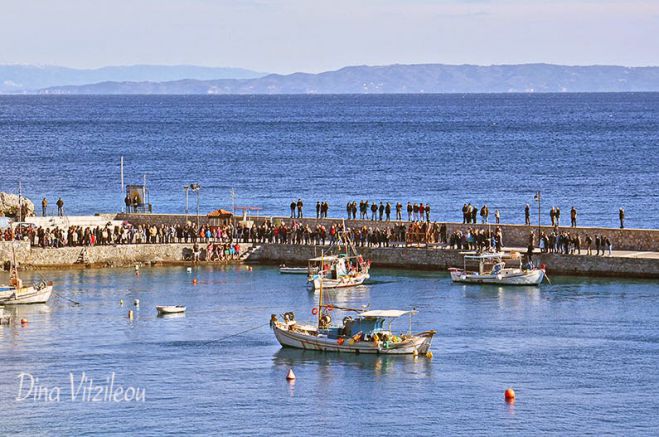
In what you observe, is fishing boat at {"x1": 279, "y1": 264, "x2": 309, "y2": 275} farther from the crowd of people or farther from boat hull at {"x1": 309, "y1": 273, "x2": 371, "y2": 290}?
the crowd of people

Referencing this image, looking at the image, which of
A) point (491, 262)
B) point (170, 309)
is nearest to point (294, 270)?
point (491, 262)

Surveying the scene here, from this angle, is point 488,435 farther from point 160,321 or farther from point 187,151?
point 187,151

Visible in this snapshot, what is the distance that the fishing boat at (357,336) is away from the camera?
5419 centimetres

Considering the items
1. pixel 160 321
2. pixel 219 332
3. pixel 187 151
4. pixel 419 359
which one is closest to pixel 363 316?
pixel 419 359

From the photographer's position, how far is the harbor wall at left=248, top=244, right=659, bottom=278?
226 ft

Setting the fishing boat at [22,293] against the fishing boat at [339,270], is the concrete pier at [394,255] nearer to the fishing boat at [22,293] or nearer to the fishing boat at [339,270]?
the fishing boat at [339,270]

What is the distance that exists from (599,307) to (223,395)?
72.5ft

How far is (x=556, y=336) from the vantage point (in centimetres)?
5791

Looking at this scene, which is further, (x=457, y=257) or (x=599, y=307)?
(x=457, y=257)

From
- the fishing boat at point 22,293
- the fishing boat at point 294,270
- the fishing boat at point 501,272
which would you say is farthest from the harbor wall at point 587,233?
the fishing boat at point 22,293

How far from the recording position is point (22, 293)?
6450 cm

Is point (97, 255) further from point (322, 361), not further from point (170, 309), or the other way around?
point (322, 361)
